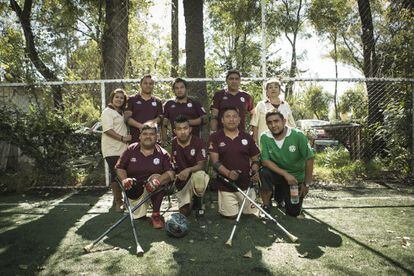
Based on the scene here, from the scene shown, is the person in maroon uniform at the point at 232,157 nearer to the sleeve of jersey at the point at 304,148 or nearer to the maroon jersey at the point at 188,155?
the maroon jersey at the point at 188,155

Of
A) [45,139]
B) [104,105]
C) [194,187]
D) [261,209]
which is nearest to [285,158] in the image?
[261,209]

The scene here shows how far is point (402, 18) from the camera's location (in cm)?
697

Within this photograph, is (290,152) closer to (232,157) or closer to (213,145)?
(232,157)

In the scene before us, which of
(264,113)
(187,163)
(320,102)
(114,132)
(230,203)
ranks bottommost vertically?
(230,203)

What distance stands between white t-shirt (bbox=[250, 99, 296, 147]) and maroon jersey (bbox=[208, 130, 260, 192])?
751 millimetres

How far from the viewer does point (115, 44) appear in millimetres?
7023

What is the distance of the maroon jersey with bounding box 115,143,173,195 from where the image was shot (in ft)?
13.5

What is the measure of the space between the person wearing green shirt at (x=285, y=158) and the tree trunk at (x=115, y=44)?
144 inches

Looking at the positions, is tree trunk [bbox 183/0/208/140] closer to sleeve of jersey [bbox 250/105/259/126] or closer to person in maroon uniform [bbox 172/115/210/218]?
sleeve of jersey [bbox 250/105/259/126]

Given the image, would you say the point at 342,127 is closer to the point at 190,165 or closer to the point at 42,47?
the point at 190,165

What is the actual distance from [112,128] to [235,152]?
173 centimetres

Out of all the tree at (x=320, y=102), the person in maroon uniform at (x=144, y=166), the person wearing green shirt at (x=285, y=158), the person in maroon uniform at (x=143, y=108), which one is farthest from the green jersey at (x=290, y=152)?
the tree at (x=320, y=102)

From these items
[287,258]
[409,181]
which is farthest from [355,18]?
[287,258]

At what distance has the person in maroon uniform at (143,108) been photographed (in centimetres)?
485
